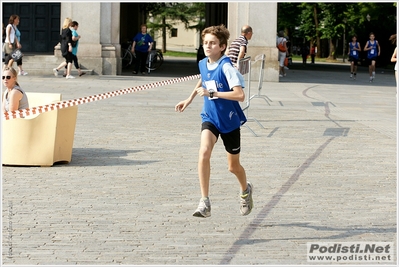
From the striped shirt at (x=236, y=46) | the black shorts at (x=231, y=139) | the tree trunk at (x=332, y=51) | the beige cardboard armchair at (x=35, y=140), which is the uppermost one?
the tree trunk at (x=332, y=51)

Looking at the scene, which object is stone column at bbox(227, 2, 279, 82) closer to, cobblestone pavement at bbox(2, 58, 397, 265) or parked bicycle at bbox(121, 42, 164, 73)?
parked bicycle at bbox(121, 42, 164, 73)

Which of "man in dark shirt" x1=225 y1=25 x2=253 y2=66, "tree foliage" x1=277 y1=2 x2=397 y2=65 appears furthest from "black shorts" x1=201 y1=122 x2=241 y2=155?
"tree foliage" x1=277 y1=2 x2=397 y2=65

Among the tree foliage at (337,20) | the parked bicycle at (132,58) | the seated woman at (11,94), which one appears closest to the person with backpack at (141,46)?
the parked bicycle at (132,58)

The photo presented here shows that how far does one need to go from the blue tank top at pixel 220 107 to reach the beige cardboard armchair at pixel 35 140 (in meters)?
3.24

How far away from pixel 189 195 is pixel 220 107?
150 centimetres

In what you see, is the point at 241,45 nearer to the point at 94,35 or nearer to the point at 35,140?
the point at 35,140

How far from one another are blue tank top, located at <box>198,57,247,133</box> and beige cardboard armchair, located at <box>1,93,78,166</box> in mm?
3244

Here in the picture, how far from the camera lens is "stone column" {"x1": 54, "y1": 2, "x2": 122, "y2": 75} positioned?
81.6 ft

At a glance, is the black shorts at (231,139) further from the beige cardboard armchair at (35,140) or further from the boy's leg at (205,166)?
the beige cardboard armchair at (35,140)

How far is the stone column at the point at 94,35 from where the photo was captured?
2488 centimetres

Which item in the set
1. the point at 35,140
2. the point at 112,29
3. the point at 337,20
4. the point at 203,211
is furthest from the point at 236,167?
the point at 337,20

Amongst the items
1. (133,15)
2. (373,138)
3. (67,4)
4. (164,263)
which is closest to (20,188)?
(164,263)

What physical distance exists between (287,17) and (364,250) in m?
64.8

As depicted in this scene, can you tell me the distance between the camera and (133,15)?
1714 inches
